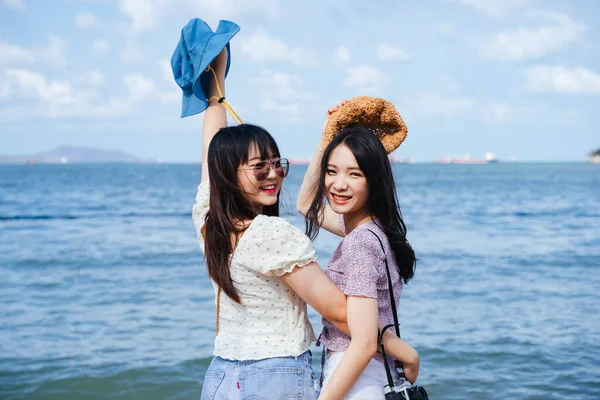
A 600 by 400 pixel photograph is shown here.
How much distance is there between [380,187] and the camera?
2.46 metres

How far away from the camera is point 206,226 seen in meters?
2.42

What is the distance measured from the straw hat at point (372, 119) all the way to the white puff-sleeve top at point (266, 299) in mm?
612

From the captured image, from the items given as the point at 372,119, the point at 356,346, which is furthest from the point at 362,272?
the point at 372,119

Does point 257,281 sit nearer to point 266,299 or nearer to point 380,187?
point 266,299

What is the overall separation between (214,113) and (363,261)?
0.99 m

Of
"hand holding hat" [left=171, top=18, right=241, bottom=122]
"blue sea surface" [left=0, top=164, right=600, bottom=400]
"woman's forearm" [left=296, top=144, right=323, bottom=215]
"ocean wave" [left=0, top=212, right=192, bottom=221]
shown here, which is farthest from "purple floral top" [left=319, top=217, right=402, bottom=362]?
"ocean wave" [left=0, top=212, right=192, bottom=221]

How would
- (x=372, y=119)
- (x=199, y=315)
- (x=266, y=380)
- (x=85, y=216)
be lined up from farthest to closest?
(x=85, y=216) < (x=199, y=315) < (x=372, y=119) < (x=266, y=380)

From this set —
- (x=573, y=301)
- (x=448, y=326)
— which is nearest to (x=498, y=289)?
(x=573, y=301)

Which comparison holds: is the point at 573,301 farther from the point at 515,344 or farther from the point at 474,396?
the point at 474,396

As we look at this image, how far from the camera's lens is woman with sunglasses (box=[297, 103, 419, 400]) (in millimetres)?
2238

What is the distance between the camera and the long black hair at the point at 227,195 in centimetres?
235

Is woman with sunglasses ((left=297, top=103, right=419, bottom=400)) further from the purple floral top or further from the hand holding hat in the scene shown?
the hand holding hat

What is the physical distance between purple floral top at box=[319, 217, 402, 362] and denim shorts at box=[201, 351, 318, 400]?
136 millimetres

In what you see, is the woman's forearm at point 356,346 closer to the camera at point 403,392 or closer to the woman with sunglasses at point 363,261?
the woman with sunglasses at point 363,261
